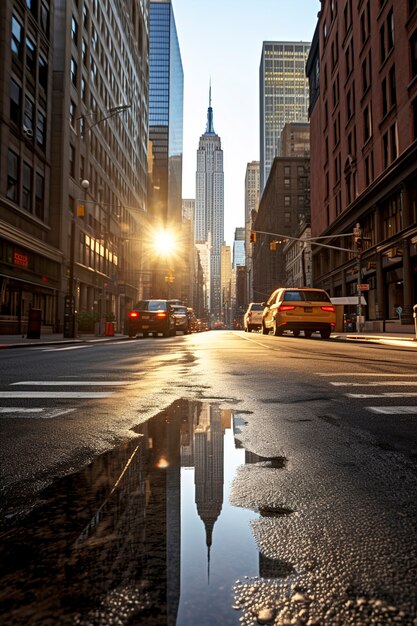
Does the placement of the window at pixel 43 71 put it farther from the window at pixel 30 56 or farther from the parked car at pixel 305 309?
the parked car at pixel 305 309

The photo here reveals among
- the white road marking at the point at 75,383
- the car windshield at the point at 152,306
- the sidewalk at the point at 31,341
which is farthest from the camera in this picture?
the car windshield at the point at 152,306

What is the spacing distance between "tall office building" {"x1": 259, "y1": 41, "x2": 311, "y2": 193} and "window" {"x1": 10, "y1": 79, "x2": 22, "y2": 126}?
161 meters

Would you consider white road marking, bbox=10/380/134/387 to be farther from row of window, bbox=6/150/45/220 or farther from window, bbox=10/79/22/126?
window, bbox=10/79/22/126

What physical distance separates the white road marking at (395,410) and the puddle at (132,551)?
1.94 metres

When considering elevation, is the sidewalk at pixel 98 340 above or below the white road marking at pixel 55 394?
above

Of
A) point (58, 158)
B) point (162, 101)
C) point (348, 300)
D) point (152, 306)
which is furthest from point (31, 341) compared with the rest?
point (162, 101)

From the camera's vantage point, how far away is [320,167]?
57.9m

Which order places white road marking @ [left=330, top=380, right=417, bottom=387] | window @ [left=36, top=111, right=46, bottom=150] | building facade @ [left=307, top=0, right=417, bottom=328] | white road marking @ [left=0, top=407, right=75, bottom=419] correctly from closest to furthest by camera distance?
white road marking @ [left=0, top=407, right=75, bottom=419]
white road marking @ [left=330, top=380, right=417, bottom=387]
building facade @ [left=307, top=0, right=417, bottom=328]
window @ [left=36, top=111, right=46, bottom=150]

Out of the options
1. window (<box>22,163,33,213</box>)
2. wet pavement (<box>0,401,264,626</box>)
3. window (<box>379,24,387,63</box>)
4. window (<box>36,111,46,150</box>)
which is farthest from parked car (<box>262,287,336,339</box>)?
window (<box>379,24,387,63</box>)

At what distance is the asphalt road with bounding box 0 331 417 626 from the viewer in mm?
1097

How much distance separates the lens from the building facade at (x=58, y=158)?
87.5 feet

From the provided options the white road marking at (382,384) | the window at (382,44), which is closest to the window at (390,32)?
the window at (382,44)

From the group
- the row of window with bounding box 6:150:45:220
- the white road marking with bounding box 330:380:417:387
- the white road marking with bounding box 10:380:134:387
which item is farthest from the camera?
the row of window with bounding box 6:150:45:220

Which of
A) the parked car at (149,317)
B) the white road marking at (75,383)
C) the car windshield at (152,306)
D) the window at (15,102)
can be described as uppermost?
the window at (15,102)
